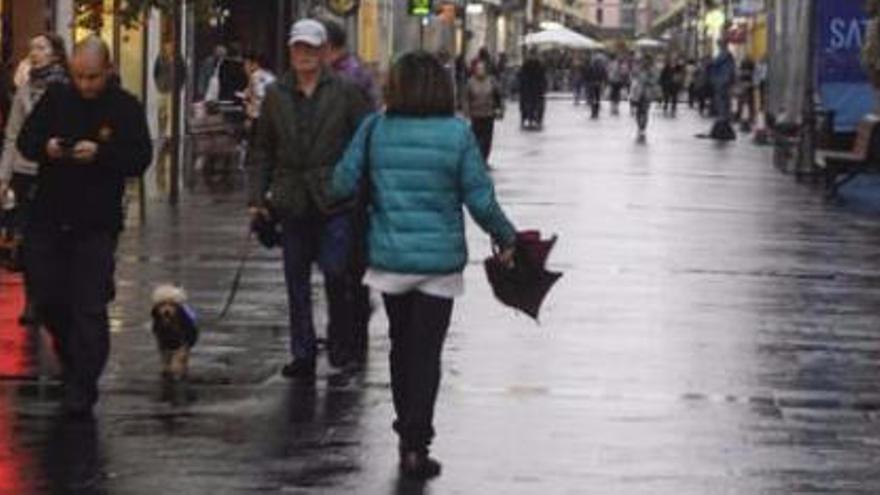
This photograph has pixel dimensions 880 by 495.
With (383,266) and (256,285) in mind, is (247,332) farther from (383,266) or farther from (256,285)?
(383,266)

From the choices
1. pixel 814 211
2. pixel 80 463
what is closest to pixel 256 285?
pixel 80 463

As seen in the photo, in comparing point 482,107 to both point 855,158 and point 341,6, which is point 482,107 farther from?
point 855,158

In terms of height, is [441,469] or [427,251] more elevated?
[427,251]

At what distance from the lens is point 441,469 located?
9492 millimetres

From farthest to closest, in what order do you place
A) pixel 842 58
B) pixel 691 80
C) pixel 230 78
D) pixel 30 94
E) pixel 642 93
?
1. pixel 691 80
2. pixel 642 93
3. pixel 230 78
4. pixel 842 58
5. pixel 30 94

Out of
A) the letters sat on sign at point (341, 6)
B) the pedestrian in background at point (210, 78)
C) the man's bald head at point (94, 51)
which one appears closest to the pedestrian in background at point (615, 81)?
the pedestrian in background at point (210, 78)

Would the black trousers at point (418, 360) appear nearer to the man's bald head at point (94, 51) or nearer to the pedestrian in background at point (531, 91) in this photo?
the man's bald head at point (94, 51)

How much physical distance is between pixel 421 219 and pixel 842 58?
80.8ft

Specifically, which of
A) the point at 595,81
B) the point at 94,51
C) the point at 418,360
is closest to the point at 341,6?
the point at 94,51

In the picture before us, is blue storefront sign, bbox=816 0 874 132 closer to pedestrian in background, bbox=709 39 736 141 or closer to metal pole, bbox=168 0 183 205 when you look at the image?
metal pole, bbox=168 0 183 205

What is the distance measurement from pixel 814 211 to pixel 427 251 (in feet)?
56.0

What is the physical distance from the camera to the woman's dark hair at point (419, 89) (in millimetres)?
9562

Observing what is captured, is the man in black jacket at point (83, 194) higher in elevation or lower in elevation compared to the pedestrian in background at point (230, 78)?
higher

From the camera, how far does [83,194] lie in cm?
1062
